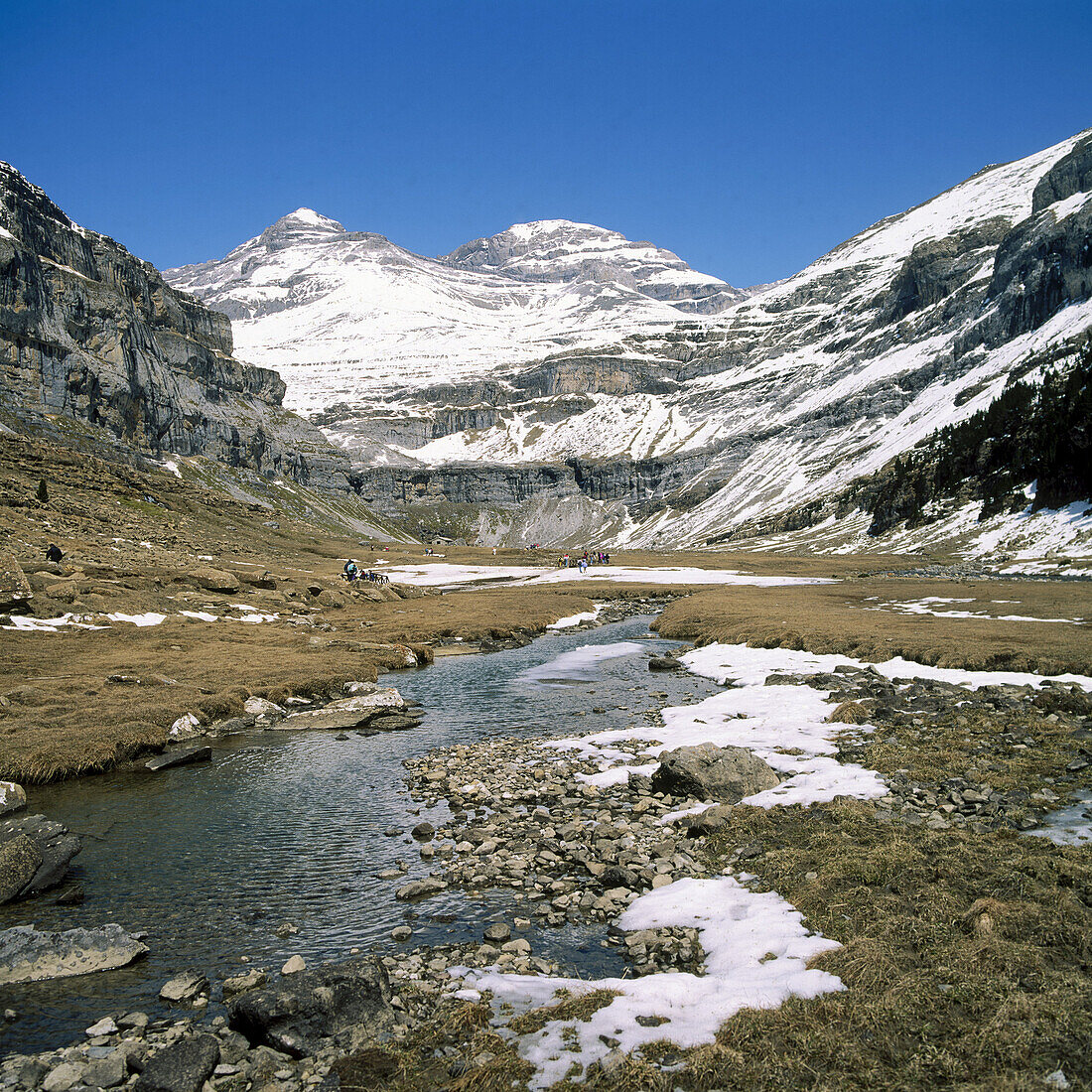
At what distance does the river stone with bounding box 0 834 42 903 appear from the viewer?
13406mm

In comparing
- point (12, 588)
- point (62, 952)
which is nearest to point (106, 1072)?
point (62, 952)

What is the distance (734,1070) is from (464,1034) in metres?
3.62

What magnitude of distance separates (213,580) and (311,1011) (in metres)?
55.3

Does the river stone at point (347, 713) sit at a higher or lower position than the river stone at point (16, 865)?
lower

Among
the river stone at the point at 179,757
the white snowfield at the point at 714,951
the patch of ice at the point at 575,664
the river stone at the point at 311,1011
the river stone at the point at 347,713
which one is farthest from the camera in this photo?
the patch of ice at the point at 575,664

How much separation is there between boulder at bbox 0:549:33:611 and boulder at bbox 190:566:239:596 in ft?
61.3


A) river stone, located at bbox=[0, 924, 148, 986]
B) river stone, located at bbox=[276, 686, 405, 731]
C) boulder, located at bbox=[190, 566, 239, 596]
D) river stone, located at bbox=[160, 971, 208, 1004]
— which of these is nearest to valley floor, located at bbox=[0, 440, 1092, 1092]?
river stone, located at bbox=[160, 971, 208, 1004]

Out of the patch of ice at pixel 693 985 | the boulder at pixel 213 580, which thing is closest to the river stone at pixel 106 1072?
the patch of ice at pixel 693 985

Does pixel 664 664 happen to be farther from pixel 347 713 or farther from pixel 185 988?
pixel 185 988

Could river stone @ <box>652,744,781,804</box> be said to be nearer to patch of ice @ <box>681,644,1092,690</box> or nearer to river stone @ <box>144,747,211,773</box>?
patch of ice @ <box>681,644,1092,690</box>

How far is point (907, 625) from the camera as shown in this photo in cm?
4125

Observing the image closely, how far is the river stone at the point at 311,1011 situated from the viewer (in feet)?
29.8

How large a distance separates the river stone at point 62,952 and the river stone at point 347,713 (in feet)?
51.9

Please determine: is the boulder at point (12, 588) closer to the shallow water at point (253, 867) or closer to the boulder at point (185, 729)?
the boulder at point (185, 729)
